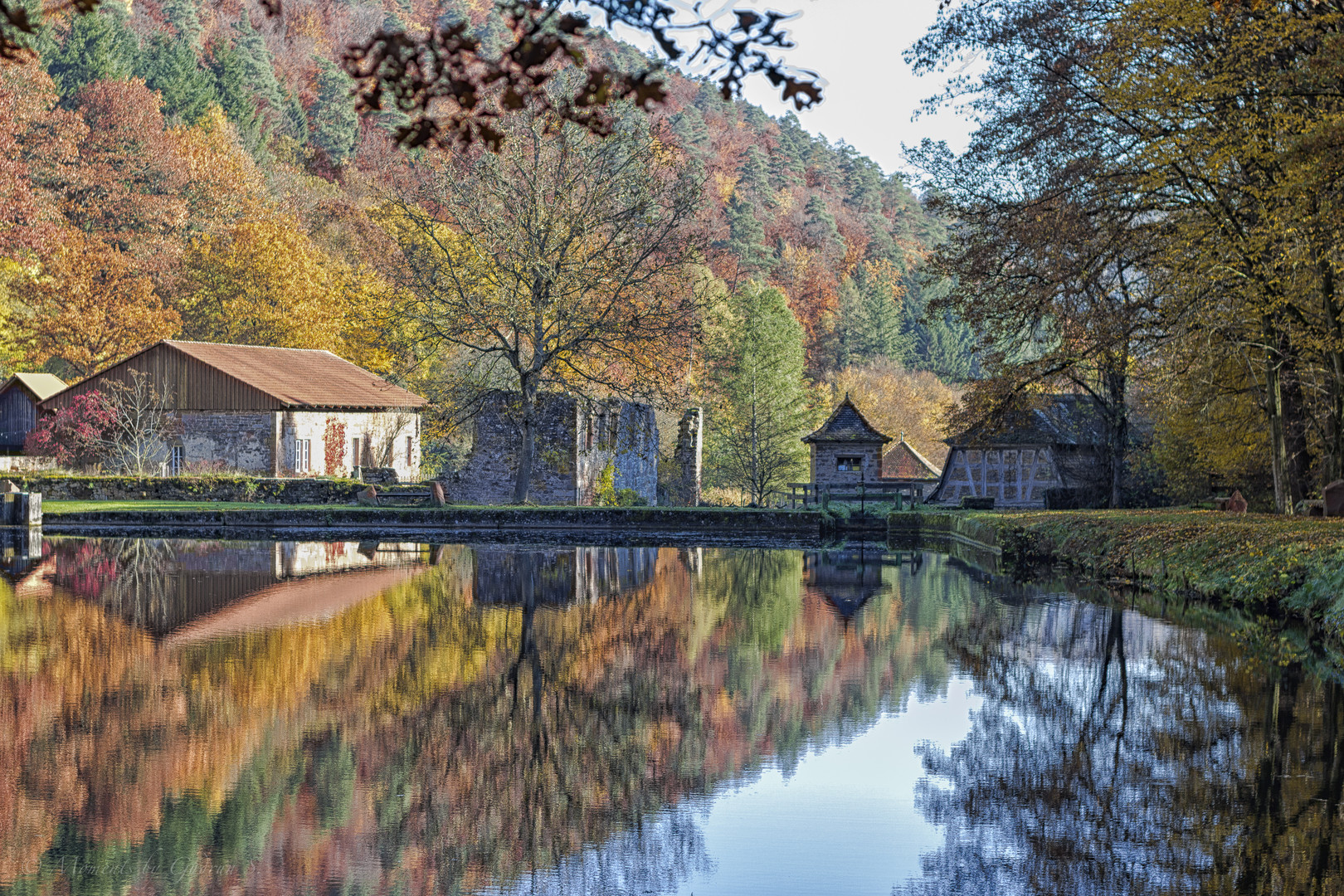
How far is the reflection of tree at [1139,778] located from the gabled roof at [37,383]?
4446 cm

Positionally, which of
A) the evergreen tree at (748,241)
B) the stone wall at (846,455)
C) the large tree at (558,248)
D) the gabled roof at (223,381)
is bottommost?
the stone wall at (846,455)

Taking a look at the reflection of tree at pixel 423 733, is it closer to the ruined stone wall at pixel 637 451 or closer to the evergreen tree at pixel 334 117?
the ruined stone wall at pixel 637 451

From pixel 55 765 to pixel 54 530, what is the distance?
1045 inches

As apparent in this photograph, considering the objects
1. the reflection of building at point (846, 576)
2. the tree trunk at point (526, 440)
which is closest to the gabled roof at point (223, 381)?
the tree trunk at point (526, 440)

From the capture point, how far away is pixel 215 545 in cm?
2873

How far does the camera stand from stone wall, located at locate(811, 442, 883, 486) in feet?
148

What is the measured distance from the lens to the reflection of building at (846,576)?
20188 millimetres

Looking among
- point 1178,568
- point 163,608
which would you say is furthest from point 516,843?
point 1178,568

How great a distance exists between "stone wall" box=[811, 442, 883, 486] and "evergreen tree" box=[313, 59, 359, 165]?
46790 millimetres

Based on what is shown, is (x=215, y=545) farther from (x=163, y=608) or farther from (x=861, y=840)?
(x=861, y=840)

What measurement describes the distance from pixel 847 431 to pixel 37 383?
30.9 meters

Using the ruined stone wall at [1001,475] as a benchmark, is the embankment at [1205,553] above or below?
below

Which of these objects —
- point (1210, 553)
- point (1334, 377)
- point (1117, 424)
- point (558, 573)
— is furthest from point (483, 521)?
point (1334, 377)

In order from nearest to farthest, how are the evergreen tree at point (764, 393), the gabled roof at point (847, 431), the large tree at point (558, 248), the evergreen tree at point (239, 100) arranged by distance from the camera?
the large tree at point (558, 248) < the gabled roof at point (847, 431) < the evergreen tree at point (764, 393) < the evergreen tree at point (239, 100)
